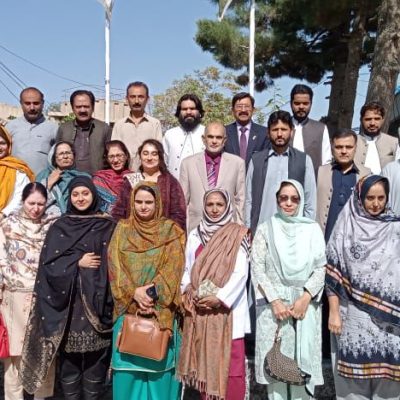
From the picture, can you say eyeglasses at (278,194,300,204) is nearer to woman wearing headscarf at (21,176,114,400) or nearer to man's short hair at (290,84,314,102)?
woman wearing headscarf at (21,176,114,400)

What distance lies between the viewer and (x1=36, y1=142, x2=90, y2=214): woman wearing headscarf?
4.17 m

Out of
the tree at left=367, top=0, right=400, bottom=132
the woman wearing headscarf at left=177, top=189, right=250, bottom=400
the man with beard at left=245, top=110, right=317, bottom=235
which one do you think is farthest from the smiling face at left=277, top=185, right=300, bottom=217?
the tree at left=367, top=0, right=400, bottom=132

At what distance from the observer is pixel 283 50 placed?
13.3 metres

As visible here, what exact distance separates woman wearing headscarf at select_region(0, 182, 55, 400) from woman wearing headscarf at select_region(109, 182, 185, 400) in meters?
0.64

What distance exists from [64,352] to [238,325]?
3.72 feet

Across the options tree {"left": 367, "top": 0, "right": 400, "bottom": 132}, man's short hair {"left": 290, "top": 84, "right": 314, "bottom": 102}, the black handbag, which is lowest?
the black handbag

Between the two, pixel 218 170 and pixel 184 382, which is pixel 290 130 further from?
pixel 184 382

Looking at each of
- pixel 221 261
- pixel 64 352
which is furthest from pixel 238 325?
pixel 64 352

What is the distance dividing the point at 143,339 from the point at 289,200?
4.10 ft

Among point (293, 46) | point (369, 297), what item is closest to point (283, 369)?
point (369, 297)

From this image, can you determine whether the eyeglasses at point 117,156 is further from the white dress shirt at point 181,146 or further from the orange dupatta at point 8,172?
the orange dupatta at point 8,172

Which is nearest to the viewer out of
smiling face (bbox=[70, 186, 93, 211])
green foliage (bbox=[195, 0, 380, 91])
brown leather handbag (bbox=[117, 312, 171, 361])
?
brown leather handbag (bbox=[117, 312, 171, 361])

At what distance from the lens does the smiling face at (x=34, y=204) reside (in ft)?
12.3

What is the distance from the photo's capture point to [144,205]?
346 cm
